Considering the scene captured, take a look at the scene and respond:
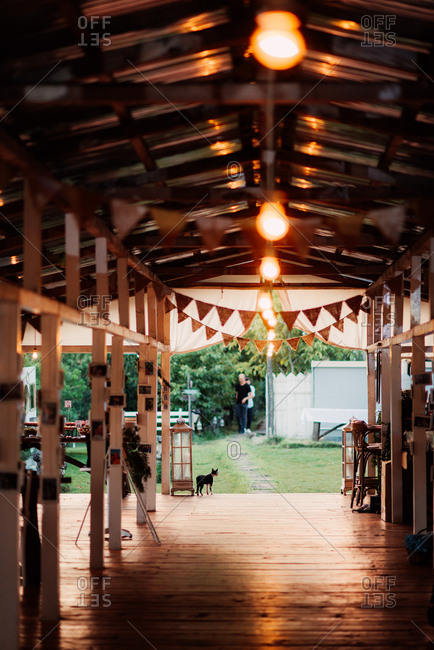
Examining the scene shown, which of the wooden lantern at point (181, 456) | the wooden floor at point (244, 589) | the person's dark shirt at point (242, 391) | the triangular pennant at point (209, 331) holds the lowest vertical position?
the wooden floor at point (244, 589)

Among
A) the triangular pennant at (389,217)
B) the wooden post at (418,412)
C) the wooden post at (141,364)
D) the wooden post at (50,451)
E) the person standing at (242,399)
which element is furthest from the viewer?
the person standing at (242,399)

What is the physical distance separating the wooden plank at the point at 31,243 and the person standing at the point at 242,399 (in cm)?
1178

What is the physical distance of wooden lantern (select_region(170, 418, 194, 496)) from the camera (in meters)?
10.6

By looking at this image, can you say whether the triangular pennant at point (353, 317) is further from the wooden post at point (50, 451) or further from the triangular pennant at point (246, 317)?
the wooden post at point (50, 451)

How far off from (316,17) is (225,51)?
0.76m

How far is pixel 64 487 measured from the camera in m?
13.2

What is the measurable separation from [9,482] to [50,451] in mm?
673

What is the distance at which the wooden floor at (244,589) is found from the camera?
14.8 feet

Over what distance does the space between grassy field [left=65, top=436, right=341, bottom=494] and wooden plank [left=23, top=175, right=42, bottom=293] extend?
855 centimetres

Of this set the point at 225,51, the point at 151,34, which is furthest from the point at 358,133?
the point at 151,34

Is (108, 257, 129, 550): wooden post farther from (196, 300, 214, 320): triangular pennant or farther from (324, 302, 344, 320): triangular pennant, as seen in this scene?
(324, 302, 344, 320): triangular pennant

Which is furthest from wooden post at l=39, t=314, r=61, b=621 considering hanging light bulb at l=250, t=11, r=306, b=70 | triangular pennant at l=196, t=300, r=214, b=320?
triangular pennant at l=196, t=300, r=214, b=320

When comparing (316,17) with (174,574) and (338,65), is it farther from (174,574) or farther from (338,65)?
(174,574)

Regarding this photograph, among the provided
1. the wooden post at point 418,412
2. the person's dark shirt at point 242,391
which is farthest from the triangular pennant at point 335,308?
the person's dark shirt at point 242,391
